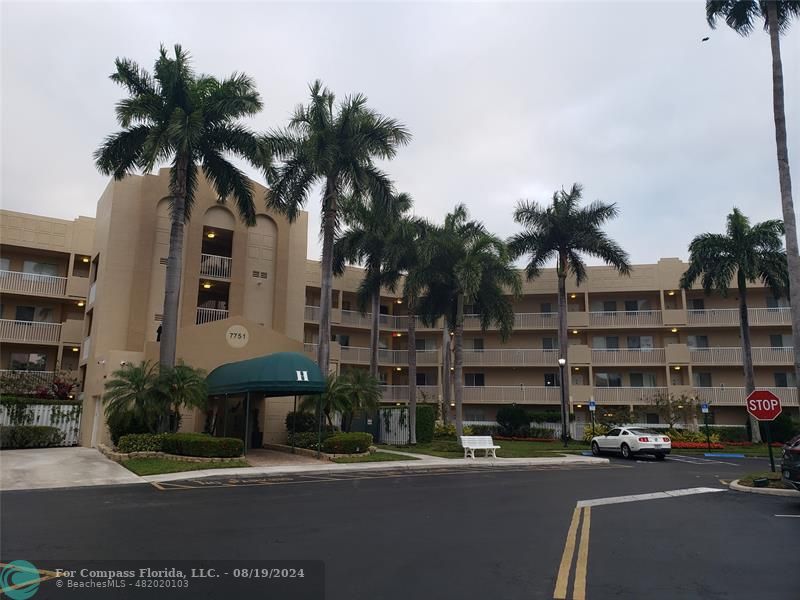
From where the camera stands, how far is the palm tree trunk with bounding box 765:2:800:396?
677 inches

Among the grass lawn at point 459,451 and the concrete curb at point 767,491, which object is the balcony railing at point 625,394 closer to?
the grass lawn at point 459,451

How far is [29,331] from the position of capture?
29516 millimetres

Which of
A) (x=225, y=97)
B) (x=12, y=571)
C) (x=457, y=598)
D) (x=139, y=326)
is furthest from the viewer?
Answer: (x=139, y=326)

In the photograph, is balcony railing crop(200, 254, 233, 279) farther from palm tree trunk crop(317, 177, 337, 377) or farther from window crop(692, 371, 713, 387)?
window crop(692, 371, 713, 387)

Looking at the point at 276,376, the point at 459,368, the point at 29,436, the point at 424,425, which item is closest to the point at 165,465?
the point at 276,376

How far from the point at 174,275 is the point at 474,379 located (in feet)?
88.0

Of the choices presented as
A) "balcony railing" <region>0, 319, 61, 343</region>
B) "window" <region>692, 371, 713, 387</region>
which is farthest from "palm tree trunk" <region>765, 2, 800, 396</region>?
"balcony railing" <region>0, 319, 61, 343</region>

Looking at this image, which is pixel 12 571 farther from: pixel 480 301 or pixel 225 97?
pixel 480 301

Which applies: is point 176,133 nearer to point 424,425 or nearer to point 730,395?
point 424,425

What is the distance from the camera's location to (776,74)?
1905 centimetres

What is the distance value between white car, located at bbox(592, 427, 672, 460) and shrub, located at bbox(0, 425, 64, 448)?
24616mm

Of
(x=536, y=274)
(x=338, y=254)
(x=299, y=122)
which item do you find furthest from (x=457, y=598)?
(x=536, y=274)

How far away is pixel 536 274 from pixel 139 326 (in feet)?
76.1

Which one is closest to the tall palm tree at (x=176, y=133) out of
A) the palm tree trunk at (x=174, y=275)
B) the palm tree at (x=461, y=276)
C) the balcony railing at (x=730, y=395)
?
the palm tree trunk at (x=174, y=275)
